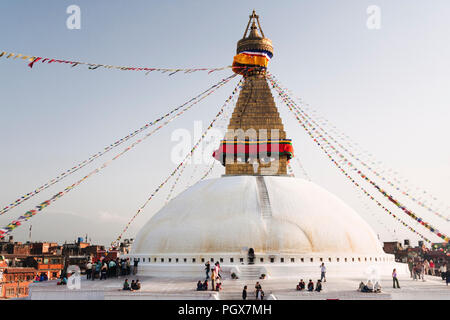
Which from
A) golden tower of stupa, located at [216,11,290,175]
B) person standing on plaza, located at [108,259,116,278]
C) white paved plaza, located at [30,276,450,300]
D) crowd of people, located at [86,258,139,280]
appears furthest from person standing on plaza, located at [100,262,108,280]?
golden tower of stupa, located at [216,11,290,175]

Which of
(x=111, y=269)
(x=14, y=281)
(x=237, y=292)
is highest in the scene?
(x=237, y=292)

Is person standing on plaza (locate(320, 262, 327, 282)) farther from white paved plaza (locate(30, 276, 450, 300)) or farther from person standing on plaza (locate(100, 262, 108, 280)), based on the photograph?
person standing on plaza (locate(100, 262, 108, 280))

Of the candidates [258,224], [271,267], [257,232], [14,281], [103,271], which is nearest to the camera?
[271,267]

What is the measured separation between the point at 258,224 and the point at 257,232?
348 millimetres

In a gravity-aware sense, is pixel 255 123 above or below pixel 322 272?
above

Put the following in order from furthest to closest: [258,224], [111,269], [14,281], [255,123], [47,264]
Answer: [47,264] < [14,281] < [255,123] < [111,269] < [258,224]

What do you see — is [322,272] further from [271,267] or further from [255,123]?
[255,123]

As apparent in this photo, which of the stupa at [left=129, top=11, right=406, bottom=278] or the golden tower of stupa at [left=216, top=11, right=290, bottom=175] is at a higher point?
the golden tower of stupa at [left=216, top=11, right=290, bottom=175]

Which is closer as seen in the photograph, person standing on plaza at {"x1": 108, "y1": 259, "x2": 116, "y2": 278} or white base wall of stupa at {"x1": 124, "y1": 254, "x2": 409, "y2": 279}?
white base wall of stupa at {"x1": 124, "y1": 254, "x2": 409, "y2": 279}

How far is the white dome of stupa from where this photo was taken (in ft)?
51.1

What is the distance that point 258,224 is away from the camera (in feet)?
52.1

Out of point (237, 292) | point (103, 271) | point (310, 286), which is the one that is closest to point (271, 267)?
point (310, 286)
